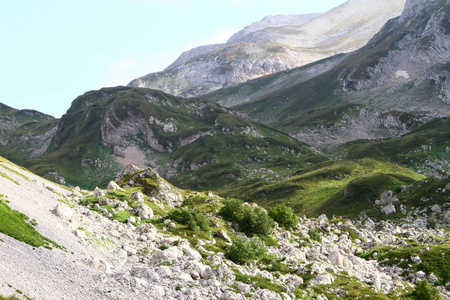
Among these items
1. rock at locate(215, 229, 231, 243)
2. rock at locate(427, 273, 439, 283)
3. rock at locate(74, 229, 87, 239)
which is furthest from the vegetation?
rock at locate(74, 229, 87, 239)

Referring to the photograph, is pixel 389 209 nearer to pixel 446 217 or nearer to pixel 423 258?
pixel 446 217

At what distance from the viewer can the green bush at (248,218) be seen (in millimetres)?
38219

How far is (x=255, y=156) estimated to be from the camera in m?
183

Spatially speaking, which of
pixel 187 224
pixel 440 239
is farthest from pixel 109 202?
pixel 440 239

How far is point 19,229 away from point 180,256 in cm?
1078

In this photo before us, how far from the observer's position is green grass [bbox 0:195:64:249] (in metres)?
19.0

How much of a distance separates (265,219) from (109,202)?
18.2m

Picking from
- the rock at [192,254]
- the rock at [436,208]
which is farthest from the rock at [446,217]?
the rock at [192,254]

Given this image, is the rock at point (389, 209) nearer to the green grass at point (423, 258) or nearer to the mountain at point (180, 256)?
the mountain at point (180, 256)

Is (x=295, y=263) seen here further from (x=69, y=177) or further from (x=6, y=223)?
(x=69, y=177)

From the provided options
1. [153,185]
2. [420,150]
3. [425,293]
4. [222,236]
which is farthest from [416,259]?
[420,150]

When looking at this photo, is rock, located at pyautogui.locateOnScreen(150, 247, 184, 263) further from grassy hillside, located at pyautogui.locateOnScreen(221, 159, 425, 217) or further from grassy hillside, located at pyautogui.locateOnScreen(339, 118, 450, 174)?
grassy hillside, located at pyautogui.locateOnScreen(339, 118, 450, 174)

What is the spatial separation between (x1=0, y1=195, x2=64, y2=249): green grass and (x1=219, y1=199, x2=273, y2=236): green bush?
2343 cm

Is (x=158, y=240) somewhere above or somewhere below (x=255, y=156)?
above
